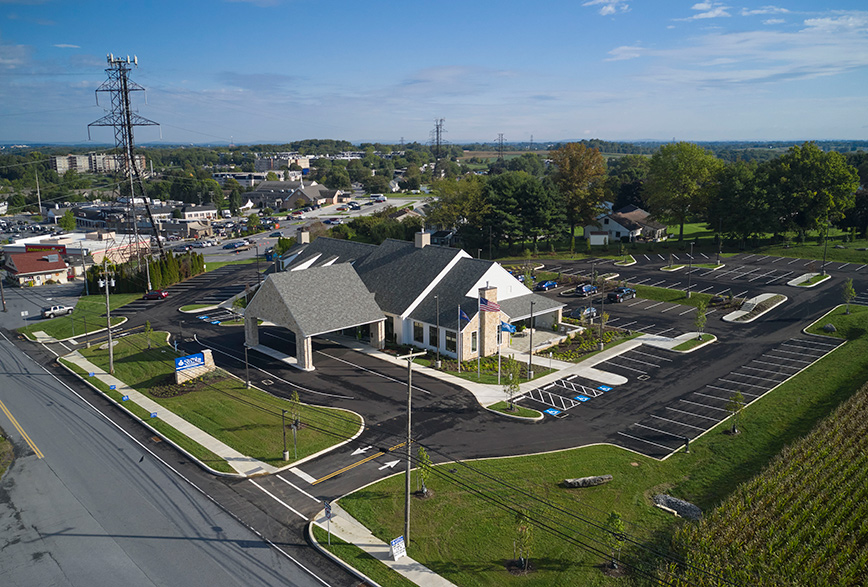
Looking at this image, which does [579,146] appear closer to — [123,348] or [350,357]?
[350,357]

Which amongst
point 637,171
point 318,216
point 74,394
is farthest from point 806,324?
point 318,216

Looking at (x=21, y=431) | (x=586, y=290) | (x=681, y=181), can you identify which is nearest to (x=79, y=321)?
(x=21, y=431)

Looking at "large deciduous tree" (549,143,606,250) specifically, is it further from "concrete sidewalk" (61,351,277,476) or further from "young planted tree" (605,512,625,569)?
"young planted tree" (605,512,625,569)

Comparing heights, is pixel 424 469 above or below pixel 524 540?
below

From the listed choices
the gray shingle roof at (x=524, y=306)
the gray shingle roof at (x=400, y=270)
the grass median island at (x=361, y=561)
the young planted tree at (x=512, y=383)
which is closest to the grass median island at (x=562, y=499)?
the grass median island at (x=361, y=561)

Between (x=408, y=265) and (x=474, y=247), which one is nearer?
(x=408, y=265)

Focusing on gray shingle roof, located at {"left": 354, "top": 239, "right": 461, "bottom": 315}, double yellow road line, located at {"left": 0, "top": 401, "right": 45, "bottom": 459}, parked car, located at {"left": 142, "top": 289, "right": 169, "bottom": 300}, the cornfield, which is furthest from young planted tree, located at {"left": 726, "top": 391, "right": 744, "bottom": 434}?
parked car, located at {"left": 142, "top": 289, "right": 169, "bottom": 300}

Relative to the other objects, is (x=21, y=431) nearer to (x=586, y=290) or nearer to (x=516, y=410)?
(x=516, y=410)
